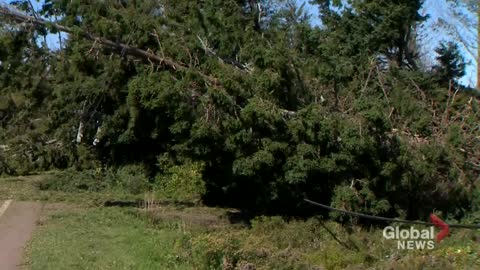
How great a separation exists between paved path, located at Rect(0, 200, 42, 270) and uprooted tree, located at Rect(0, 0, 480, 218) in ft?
11.9

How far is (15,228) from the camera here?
53.8 feet

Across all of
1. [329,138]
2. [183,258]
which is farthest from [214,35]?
[183,258]

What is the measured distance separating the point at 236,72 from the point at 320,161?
341cm

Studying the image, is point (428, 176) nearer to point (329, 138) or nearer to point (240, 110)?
point (329, 138)

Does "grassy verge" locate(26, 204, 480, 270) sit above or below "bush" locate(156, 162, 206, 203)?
below

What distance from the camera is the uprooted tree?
1881cm

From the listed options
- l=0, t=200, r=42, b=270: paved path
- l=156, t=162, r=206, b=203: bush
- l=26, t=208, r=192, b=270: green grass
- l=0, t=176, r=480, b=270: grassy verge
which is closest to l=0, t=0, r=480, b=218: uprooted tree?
l=156, t=162, r=206, b=203: bush

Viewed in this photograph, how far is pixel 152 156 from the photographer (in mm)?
26750

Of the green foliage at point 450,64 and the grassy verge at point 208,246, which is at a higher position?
the green foliage at point 450,64

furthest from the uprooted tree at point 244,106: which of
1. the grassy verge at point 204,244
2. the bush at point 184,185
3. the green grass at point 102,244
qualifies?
the green grass at point 102,244

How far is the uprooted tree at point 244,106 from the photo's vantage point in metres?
18.8

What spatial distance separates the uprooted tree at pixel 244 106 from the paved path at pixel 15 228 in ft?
11.9

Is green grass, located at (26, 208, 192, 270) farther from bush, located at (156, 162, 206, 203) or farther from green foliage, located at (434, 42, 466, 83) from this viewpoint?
green foliage, located at (434, 42, 466, 83)

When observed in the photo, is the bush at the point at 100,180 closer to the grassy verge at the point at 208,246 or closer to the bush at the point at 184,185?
the bush at the point at 184,185
